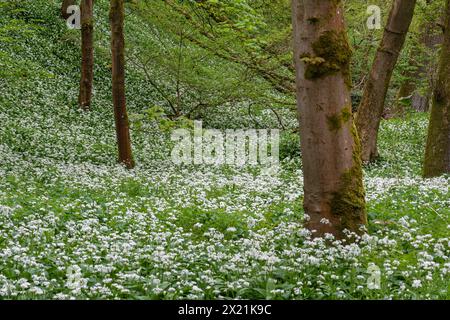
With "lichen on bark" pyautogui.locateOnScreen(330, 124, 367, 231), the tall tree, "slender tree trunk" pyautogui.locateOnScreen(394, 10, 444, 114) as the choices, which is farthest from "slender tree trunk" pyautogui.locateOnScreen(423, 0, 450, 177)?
"slender tree trunk" pyautogui.locateOnScreen(394, 10, 444, 114)

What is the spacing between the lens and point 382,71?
48.7 ft

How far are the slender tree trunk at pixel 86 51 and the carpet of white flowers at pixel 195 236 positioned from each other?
240 inches

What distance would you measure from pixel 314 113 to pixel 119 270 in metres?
3.09

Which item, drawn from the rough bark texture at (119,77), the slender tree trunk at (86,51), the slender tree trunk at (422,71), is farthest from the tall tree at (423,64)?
the slender tree trunk at (86,51)

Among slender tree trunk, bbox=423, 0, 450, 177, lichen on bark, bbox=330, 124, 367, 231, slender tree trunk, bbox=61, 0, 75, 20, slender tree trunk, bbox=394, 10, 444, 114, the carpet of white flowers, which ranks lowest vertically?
the carpet of white flowers

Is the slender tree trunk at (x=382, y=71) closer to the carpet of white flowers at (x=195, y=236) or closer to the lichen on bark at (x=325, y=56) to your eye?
the carpet of white flowers at (x=195, y=236)

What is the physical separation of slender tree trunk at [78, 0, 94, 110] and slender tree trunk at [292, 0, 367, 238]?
604 inches

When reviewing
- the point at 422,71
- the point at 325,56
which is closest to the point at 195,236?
the point at 325,56

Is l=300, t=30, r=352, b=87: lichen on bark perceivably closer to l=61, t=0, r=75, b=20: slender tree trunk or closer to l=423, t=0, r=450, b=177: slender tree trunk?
l=423, t=0, r=450, b=177: slender tree trunk

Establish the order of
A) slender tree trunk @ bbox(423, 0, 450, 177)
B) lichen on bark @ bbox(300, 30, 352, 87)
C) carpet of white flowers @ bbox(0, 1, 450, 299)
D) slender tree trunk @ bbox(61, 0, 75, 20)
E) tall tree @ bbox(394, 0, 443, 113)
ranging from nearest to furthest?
carpet of white flowers @ bbox(0, 1, 450, 299) → lichen on bark @ bbox(300, 30, 352, 87) → slender tree trunk @ bbox(423, 0, 450, 177) → tall tree @ bbox(394, 0, 443, 113) → slender tree trunk @ bbox(61, 0, 75, 20)

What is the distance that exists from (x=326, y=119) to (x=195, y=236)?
2494 mm

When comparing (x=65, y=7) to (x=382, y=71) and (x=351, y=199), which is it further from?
(x=351, y=199)

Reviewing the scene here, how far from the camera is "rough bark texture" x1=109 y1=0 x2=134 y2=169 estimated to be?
1421 centimetres

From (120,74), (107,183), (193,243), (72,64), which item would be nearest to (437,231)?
(193,243)
